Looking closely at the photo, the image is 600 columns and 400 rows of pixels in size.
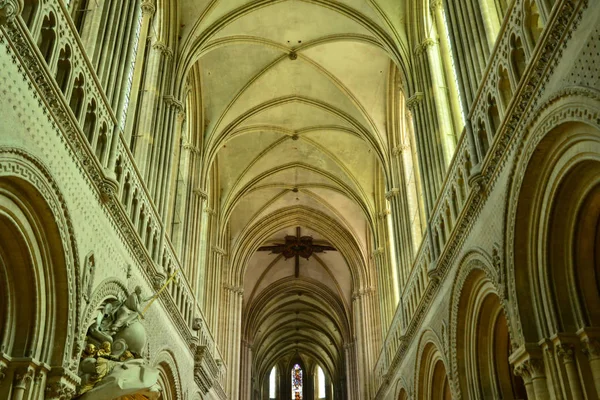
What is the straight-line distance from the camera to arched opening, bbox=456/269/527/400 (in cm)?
1081

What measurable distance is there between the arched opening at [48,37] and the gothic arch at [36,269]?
1577 mm

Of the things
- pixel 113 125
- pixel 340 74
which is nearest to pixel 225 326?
pixel 340 74

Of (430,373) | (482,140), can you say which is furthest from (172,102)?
(430,373)

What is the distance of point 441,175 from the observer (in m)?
14.1

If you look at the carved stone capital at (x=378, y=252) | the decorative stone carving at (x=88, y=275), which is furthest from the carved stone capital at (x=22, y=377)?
the carved stone capital at (x=378, y=252)

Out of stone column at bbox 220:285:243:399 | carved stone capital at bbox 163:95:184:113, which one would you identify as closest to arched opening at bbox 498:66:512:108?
carved stone capital at bbox 163:95:184:113

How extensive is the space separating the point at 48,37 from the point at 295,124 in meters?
15.6

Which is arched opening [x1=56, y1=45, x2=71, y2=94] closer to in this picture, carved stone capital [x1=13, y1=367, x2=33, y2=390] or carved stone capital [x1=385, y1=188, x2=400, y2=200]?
carved stone capital [x1=13, y1=367, x2=33, y2=390]

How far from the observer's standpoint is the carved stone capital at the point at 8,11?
662 cm

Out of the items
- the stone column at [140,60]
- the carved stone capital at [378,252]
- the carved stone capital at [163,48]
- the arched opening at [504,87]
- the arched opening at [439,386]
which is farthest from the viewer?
the carved stone capital at [378,252]

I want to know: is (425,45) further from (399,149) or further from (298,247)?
(298,247)

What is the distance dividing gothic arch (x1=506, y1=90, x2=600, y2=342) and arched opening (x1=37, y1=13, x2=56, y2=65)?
6.23 metres

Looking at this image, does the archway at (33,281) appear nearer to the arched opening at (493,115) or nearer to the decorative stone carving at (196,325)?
the arched opening at (493,115)

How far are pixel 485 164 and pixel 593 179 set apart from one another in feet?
7.67
